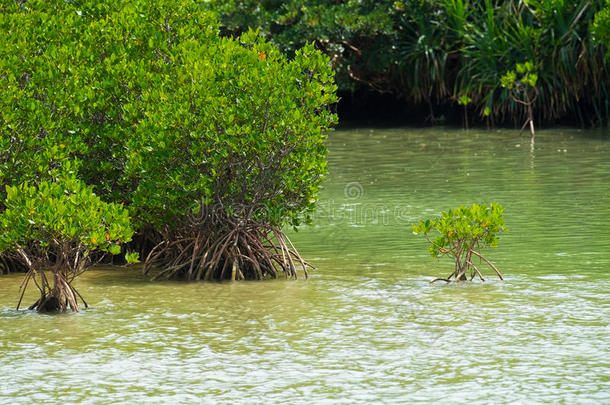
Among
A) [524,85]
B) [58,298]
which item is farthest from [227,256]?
[524,85]

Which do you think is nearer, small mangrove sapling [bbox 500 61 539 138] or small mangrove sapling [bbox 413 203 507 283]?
small mangrove sapling [bbox 413 203 507 283]

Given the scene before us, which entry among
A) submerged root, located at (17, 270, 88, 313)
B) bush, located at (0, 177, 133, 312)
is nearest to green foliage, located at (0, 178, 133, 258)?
bush, located at (0, 177, 133, 312)

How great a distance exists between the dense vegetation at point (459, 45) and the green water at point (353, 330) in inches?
350

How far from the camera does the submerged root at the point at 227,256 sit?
983 centimetres

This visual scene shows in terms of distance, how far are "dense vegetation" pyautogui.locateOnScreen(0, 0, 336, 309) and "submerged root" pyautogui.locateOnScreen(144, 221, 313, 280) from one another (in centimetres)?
1

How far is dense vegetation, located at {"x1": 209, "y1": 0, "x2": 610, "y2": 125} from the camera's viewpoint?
2133cm

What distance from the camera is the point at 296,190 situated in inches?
391

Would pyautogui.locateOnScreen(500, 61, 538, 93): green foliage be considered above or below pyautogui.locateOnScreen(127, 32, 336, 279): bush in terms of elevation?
above

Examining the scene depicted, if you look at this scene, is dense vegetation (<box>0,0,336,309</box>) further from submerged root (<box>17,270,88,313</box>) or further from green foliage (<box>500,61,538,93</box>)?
green foliage (<box>500,61,538,93</box>)

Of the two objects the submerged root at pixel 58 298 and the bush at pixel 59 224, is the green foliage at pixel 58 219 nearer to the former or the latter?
the bush at pixel 59 224

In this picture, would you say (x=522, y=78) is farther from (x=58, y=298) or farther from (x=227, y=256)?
(x=58, y=298)


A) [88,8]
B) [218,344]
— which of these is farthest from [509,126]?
[218,344]

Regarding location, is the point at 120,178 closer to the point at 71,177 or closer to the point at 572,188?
the point at 71,177

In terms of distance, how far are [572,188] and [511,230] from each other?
10.1ft
